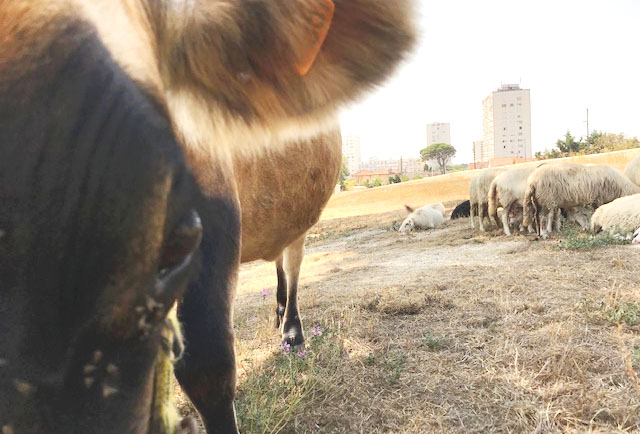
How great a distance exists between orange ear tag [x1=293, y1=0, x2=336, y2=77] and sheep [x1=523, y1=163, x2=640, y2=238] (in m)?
9.47

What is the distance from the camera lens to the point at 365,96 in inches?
40.2

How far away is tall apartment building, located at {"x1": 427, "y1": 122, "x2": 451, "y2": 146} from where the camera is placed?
131750 mm

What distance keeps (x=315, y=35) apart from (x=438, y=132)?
450 ft

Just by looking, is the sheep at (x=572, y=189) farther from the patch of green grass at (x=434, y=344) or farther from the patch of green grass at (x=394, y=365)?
the patch of green grass at (x=394, y=365)

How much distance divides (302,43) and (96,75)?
38cm

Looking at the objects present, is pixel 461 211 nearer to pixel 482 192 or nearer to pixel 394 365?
pixel 482 192

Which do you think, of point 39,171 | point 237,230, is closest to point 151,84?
point 39,171

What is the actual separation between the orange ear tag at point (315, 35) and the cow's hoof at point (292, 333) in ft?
9.52

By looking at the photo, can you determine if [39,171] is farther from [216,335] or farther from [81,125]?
[216,335]

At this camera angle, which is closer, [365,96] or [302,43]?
[302,43]

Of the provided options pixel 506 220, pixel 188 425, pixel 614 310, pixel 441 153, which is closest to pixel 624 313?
pixel 614 310

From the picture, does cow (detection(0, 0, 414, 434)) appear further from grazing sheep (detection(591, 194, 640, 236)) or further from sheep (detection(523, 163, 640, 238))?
sheep (detection(523, 163, 640, 238))

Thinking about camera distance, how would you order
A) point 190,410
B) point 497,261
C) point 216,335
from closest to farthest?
point 216,335
point 190,410
point 497,261

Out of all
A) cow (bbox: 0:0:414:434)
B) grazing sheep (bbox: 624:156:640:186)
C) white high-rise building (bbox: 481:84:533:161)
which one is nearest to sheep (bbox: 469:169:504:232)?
grazing sheep (bbox: 624:156:640:186)
